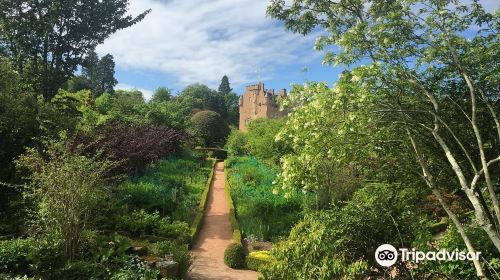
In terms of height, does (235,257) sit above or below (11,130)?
below

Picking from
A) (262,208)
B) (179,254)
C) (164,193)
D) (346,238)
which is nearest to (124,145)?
(164,193)

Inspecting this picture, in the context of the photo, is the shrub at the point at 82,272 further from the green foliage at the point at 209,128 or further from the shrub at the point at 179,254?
the green foliage at the point at 209,128

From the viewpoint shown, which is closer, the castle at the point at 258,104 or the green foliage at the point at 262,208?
the green foliage at the point at 262,208

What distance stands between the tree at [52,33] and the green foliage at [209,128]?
1931 cm

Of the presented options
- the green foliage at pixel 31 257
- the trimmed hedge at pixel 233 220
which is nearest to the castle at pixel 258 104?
the trimmed hedge at pixel 233 220

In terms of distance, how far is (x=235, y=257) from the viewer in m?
10.2

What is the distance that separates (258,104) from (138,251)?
52.0 m

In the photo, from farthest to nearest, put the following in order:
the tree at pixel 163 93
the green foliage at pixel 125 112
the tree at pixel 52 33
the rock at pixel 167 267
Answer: the tree at pixel 163 93, the green foliage at pixel 125 112, the tree at pixel 52 33, the rock at pixel 167 267

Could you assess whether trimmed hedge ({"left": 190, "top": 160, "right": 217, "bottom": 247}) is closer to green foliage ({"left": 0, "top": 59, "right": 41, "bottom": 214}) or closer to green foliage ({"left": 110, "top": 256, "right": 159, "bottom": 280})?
green foliage ({"left": 110, "top": 256, "right": 159, "bottom": 280})

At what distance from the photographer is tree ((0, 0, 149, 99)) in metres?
18.6

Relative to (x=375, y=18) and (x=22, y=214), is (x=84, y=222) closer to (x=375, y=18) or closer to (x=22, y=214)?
(x=22, y=214)

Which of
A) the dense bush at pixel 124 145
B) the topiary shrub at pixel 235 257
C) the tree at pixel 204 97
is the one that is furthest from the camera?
the tree at pixel 204 97

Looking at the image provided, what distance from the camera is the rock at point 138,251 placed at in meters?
8.85

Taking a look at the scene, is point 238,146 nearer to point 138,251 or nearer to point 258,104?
point 138,251
